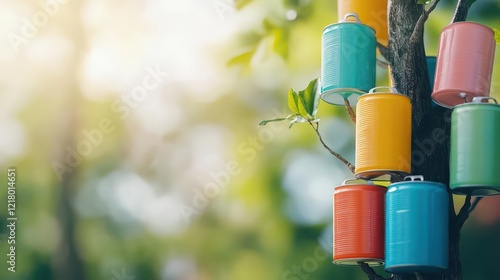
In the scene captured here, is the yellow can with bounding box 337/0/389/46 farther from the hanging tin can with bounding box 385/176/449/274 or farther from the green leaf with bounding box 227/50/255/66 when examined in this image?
the green leaf with bounding box 227/50/255/66

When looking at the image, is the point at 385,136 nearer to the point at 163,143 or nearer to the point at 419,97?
the point at 419,97

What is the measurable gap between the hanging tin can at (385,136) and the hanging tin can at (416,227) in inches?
2.3

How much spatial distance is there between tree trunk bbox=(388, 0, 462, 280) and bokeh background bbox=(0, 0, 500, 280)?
1.97 metres

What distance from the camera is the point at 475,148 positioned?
7.44 feet

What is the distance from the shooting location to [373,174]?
2.36 m

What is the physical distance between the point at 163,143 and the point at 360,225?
2.61 m

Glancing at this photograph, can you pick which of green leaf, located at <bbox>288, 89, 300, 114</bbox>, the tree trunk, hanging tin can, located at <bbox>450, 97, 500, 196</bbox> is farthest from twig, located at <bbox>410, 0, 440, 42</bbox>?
green leaf, located at <bbox>288, 89, 300, 114</bbox>

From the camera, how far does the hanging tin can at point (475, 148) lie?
7.39 ft

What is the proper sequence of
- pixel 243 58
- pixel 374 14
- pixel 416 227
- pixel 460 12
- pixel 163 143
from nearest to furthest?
pixel 416 227 < pixel 460 12 < pixel 374 14 < pixel 243 58 < pixel 163 143

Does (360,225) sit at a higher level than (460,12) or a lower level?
lower

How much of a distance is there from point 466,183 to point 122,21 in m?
3.18

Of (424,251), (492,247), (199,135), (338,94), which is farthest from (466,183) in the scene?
(199,135)

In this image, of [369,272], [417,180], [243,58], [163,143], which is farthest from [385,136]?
[163,143]

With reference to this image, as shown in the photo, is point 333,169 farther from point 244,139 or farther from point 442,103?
point 442,103
